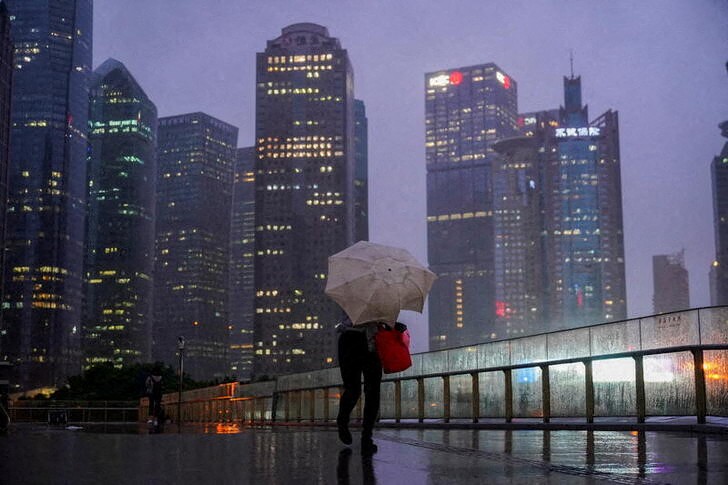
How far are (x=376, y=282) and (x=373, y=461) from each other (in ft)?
7.88

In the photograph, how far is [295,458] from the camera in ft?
20.8

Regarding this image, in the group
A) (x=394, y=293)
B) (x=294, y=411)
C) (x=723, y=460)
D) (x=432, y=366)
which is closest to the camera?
(x=723, y=460)

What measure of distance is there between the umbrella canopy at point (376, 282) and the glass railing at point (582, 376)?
3451mm

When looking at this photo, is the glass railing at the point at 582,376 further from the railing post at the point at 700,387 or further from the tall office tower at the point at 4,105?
the tall office tower at the point at 4,105

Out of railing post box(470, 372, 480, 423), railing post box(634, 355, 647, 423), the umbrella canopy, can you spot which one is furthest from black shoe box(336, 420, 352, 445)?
railing post box(470, 372, 480, 423)

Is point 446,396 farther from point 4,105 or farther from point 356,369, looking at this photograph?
point 4,105

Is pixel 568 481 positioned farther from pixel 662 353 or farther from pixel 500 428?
pixel 500 428

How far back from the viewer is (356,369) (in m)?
8.16

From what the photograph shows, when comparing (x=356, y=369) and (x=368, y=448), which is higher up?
(x=356, y=369)

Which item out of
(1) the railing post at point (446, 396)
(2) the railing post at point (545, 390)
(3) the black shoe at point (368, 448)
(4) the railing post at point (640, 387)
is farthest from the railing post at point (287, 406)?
(3) the black shoe at point (368, 448)

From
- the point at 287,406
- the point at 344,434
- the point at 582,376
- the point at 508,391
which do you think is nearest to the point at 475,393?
the point at 508,391

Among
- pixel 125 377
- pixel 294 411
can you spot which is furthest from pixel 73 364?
pixel 294 411

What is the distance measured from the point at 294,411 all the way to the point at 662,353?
12.7m

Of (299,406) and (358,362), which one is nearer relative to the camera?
(358,362)
